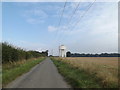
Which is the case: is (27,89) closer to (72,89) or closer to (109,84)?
(72,89)

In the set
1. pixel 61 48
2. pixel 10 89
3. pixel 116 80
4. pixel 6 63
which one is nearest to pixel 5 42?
pixel 6 63

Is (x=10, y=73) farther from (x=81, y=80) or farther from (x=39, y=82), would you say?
(x=81, y=80)

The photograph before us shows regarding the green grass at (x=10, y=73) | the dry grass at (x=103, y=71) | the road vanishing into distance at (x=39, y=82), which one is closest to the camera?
the dry grass at (x=103, y=71)

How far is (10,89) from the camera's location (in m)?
12.9

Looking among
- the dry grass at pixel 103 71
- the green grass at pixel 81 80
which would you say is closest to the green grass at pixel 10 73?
the green grass at pixel 81 80

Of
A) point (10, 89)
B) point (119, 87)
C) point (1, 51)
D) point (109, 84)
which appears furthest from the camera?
point (1, 51)

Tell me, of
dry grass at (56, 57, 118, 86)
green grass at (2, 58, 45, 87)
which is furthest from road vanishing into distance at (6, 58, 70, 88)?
dry grass at (56, 57, 118, 86)

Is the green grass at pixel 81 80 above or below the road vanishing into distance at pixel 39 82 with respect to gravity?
above

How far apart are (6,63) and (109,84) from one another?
2170 cm

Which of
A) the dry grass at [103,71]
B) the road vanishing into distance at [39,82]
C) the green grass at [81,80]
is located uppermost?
the dry grass at [103,71]

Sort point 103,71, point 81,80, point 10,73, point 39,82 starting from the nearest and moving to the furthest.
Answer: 1. point 81,80
2. point 39,82
3. point 103,71
4. point 10,73

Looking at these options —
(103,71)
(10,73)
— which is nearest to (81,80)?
(103,71)

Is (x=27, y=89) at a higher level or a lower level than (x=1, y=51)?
lower

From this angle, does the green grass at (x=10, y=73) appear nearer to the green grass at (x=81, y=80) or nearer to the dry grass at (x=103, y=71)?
the green grass at (x=81, y=80)
